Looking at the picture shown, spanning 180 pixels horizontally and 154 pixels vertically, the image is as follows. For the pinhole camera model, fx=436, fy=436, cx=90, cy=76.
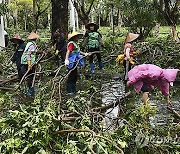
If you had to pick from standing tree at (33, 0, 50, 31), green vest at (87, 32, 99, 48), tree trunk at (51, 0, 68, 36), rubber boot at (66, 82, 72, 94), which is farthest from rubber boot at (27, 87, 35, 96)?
standing tree at (33, 0, 50, 31)

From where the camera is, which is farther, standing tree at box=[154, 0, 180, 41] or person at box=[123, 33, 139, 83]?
standing tree at box=[154, 0, 180, 41]

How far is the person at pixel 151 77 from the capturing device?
7121 mm

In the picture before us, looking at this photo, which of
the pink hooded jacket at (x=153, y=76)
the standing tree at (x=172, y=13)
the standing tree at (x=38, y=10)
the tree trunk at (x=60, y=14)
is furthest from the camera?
the standing tree at (x=38, y=10)

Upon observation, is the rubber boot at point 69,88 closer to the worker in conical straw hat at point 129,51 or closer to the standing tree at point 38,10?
the worker in conical straw hat at point 129,51

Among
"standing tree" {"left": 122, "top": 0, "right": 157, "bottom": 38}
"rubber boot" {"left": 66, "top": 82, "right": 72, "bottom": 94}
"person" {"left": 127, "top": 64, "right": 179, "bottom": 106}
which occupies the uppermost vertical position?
"standing tree" {"left": 122, "top": 0, "right": 157, "bottom": 38}

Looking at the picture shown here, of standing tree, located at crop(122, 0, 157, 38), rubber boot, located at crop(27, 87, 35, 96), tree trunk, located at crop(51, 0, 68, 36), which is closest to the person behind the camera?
rubber boot, located at crop(27, 87, 35, 96)

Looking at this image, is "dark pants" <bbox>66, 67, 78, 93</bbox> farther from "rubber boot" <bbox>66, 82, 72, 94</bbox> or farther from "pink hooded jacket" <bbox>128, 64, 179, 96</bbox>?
"pink hooded jacket" <bbox>128, 64, 179, 96</bbox>

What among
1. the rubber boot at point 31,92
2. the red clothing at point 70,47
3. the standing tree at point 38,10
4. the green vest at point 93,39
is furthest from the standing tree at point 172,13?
the standing tree at point 38,10

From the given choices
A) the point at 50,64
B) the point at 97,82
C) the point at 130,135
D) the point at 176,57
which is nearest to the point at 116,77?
the point at 97,82

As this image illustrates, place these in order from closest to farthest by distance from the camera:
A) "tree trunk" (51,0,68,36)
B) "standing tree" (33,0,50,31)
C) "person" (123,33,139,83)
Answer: "person" (123,33,139,83) → "tree trunk" (51,0,68,36) → "standing tree" (33,0,50,31)

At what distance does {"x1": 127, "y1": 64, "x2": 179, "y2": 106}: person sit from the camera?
7.12 meters

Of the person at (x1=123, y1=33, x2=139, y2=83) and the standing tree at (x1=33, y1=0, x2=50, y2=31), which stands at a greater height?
the standing tree at (x1=33, y1=0, x2=50, y2=31)

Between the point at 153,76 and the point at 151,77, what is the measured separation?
2.1 inches

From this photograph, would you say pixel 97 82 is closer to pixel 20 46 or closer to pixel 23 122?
pixel 20 46
